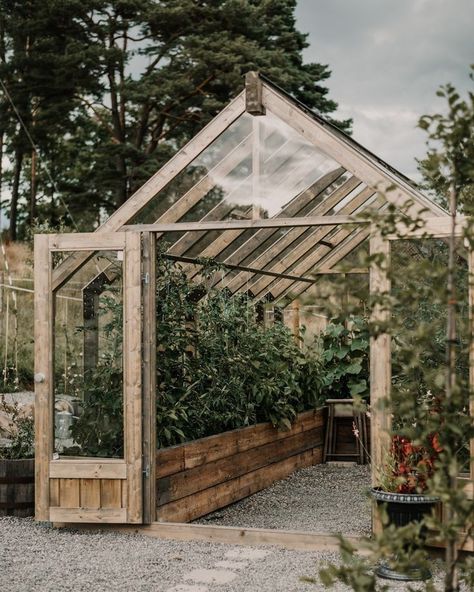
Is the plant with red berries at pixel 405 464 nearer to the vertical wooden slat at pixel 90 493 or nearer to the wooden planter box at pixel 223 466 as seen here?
the wooden planter box at pixel 223 466

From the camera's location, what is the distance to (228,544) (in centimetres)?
577

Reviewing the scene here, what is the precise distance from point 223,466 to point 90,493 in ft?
4.29

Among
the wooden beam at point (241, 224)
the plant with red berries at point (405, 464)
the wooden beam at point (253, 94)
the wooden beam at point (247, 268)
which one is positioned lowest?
the plant with red berries at point (405, 464)

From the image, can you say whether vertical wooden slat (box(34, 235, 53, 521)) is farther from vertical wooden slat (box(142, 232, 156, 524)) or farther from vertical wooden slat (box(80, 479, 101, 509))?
vertical wooden slat (box(142, 232, 156, 524))

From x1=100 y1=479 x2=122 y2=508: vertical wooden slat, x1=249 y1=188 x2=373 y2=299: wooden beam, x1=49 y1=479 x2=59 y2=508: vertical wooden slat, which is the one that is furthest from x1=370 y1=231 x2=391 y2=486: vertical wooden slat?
x1=249 y1=188 x2=373 y2=299: wooden beam

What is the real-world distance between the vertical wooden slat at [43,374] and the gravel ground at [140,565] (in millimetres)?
310

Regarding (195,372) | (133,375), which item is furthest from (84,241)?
(195,372)

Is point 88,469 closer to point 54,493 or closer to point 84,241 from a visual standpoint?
point 54,493

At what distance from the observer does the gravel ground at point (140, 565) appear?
4816 millimetres

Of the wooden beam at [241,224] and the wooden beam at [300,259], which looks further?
the wooden beam at [300,259]

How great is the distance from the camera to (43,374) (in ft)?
20.0

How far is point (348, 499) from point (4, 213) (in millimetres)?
16889

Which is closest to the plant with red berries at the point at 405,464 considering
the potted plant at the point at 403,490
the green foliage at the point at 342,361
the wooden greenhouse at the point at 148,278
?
the potted plant at the point at 403,490

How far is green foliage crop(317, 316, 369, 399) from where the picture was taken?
980 cm
